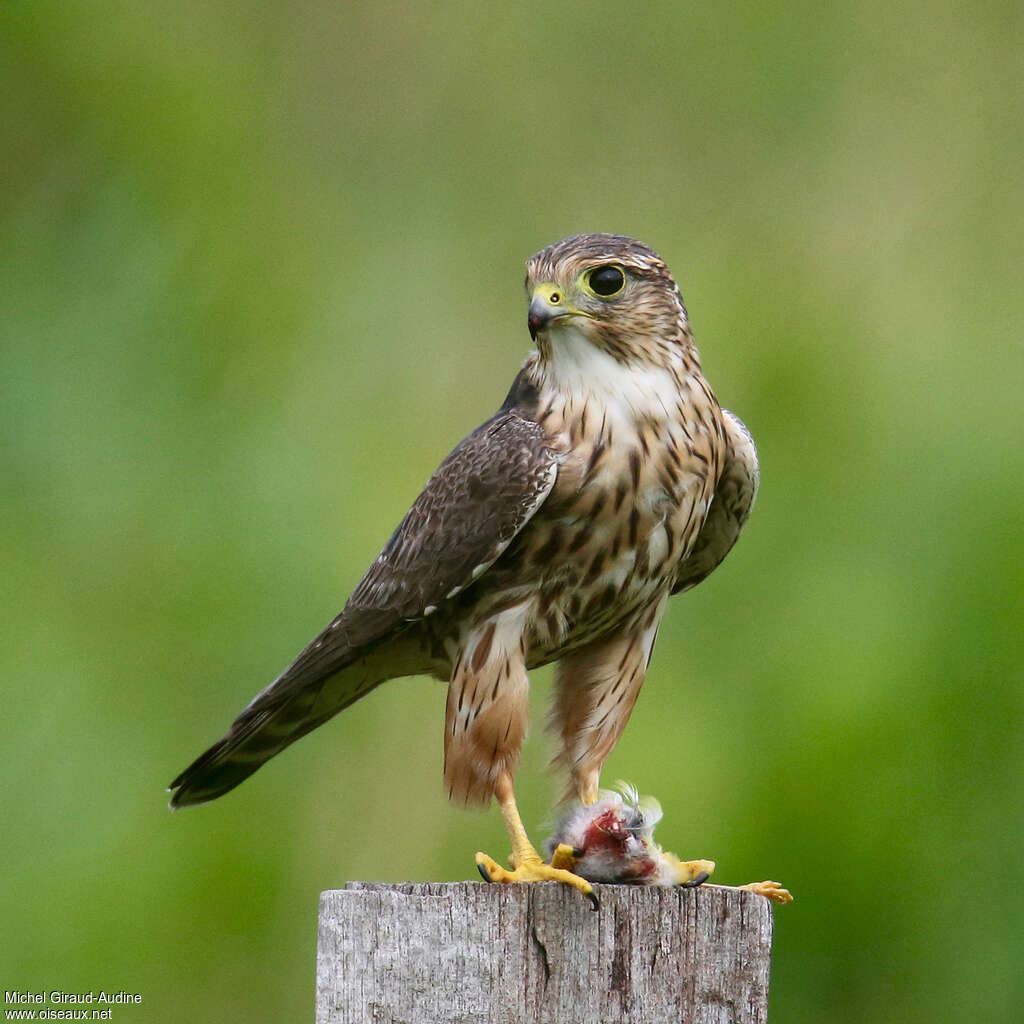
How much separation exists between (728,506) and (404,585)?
74 centimetres

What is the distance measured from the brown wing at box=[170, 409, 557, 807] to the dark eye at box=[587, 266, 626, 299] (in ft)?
0.97

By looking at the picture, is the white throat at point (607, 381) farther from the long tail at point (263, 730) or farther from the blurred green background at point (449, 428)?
the blurred green background at point (449, 428)

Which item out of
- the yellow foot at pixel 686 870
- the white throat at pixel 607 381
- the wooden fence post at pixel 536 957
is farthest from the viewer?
the white throat at pixel 607 381

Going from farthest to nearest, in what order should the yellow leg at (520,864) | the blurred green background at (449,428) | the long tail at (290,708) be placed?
the blurred green background at (449,428) → the long tail at (290,708) → the yellow leg at (520,864)

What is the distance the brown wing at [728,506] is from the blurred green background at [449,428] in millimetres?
788

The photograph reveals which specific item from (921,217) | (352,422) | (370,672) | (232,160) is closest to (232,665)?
(352,422)

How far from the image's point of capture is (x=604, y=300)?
3.22 metres

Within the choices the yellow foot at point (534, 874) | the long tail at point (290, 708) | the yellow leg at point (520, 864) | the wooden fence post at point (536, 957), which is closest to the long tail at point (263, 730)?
the long tail at point (290, 708)

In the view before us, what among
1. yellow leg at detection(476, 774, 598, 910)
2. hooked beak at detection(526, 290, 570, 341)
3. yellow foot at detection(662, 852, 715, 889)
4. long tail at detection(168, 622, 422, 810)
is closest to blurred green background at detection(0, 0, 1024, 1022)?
long tail at detection(168, 622, 422, 810)

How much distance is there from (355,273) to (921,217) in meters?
2.15

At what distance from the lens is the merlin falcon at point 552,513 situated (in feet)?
10.5

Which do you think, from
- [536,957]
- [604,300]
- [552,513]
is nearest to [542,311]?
[604,300]

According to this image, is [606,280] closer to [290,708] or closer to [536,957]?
[290,708]

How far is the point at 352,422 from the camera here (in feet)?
19.3
